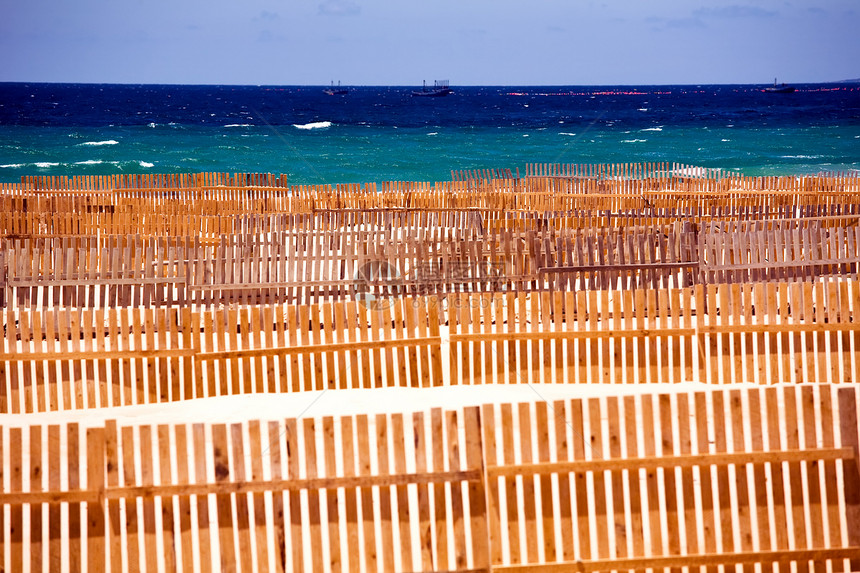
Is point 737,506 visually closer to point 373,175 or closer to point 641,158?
point 373,175

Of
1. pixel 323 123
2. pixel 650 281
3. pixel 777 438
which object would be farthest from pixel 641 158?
pixel 777 438

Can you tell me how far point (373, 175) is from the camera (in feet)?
207

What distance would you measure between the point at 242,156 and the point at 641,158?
3590cm

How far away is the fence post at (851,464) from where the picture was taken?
17.4 feet

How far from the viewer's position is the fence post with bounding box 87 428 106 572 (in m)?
5.13

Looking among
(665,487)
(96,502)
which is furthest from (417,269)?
(96,502)

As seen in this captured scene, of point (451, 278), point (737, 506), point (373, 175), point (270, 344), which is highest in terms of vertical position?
point (373, 175)

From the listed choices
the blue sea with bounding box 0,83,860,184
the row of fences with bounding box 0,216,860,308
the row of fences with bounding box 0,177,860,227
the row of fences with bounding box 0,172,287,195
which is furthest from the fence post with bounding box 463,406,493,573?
the blue sea with bounding box 0,83,860,184

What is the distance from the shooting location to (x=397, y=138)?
9056 centimetres

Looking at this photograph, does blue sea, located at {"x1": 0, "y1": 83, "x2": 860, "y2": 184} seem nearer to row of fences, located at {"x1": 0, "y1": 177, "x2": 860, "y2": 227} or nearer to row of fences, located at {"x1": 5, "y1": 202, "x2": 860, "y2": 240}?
row of fences, located at {"x1": 0, "y1": 177, "x2": 860, "y2": 227}

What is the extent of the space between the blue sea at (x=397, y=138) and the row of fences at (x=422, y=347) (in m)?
48.1

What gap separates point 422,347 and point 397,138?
82.6m

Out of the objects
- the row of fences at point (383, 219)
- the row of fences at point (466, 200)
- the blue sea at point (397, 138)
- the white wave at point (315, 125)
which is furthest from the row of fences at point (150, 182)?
the white wave at point (315, 125)

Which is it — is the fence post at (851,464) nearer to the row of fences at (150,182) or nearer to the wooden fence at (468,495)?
the wooden fence at (468,495)
